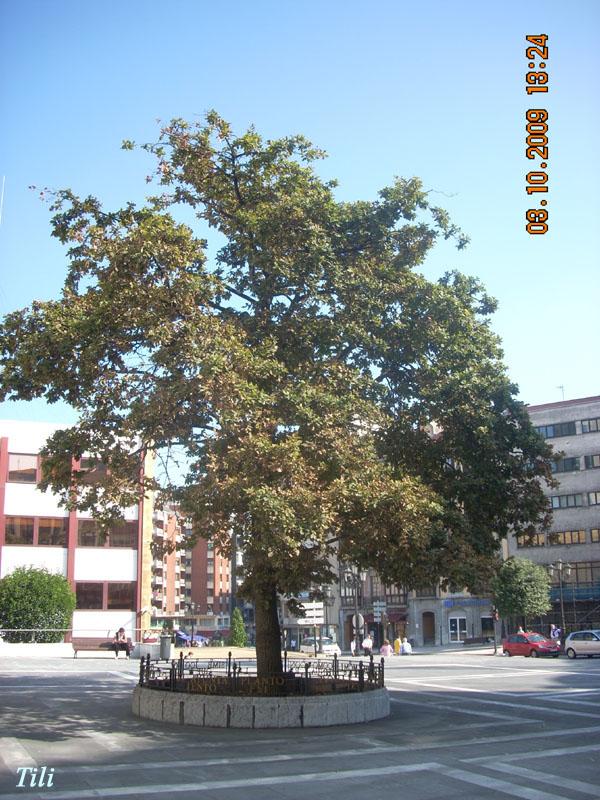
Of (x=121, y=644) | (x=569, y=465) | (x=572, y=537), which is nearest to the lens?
(x=121, y=644)

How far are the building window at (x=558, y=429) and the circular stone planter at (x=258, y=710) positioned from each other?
50174 mm

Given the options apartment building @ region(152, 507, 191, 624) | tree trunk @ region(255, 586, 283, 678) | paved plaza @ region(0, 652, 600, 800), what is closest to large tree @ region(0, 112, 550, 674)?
tree trunk @ region(255, 586, 283, 678)

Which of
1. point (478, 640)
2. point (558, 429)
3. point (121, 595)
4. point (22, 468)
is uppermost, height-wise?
point (558, 429)

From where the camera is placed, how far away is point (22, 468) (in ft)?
145

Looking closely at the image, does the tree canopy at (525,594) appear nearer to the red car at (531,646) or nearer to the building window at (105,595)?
the red car at (531,646)

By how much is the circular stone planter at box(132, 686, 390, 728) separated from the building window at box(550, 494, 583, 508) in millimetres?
49412

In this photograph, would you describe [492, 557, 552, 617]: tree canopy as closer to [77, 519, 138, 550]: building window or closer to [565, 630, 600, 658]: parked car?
[565, 630, 600, 658]: parked car

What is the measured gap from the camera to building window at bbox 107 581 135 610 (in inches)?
1762

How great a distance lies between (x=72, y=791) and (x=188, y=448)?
7.46 metres

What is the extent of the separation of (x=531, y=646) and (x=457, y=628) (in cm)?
2552

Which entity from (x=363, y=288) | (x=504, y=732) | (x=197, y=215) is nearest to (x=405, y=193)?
(x=363, y=288)

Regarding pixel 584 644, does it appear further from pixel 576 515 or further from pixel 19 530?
pixel 19 530

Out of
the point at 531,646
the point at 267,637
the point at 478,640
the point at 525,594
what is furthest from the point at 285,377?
the point at 478,640

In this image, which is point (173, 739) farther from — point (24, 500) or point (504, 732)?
point (24, 500)
